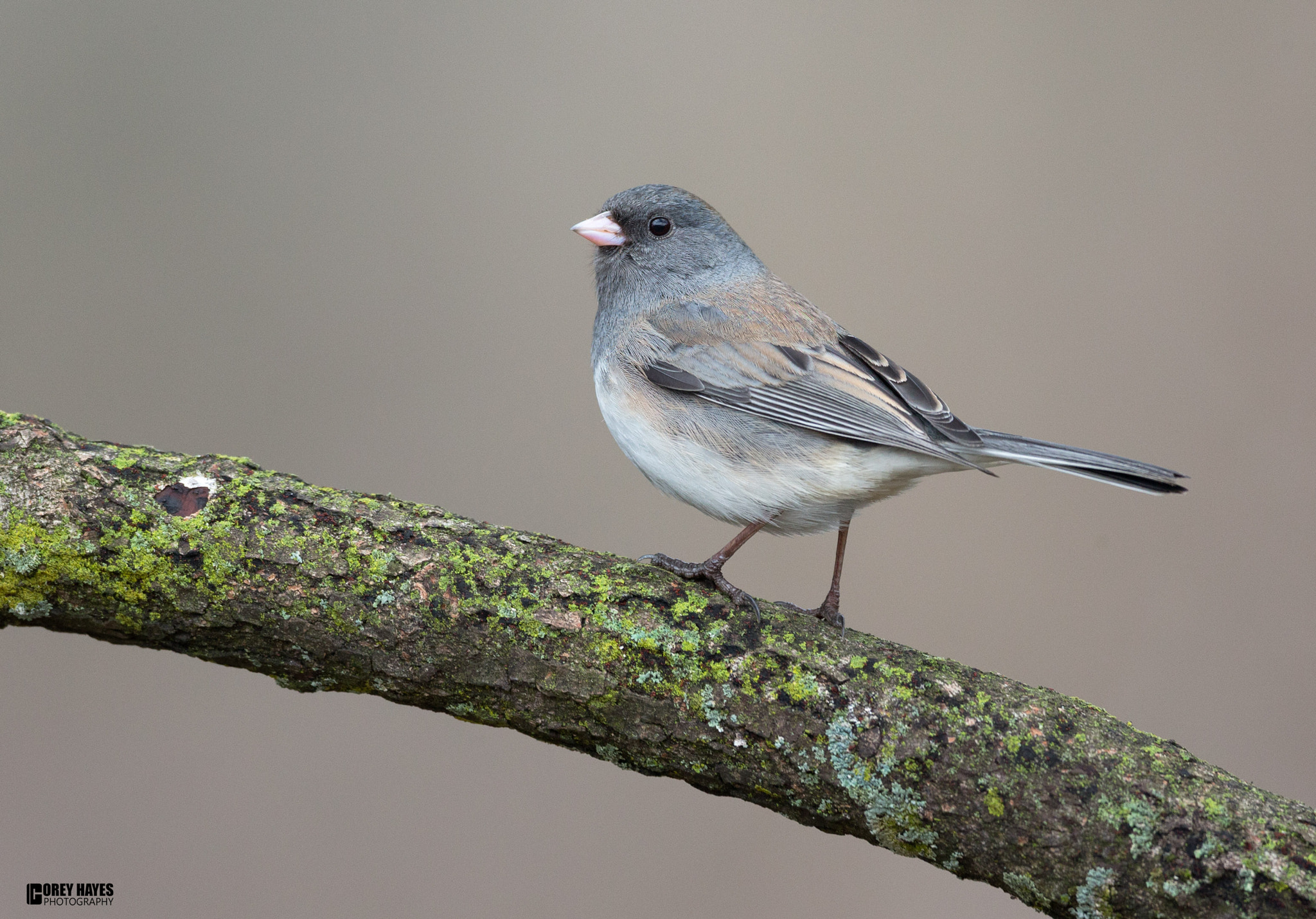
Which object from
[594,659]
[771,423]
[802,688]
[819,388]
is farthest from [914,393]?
[594,659]

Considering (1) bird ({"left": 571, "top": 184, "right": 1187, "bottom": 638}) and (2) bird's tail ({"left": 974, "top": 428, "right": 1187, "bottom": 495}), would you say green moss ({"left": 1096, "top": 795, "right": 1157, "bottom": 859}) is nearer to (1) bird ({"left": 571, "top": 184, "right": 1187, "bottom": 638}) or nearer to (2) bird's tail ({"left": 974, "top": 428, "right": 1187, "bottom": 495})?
(1) bird ({"left": 571, "top": 184, "right": 1187, "bottom": 638})

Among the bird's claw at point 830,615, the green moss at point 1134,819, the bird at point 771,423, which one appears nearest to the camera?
the green moss at point 1134,819

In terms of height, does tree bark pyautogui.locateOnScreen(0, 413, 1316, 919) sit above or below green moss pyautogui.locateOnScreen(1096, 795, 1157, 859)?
above

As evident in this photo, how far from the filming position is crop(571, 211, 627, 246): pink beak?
272cm

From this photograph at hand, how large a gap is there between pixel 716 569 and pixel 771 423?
1.36ft

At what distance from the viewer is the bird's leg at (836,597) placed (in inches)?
88.6

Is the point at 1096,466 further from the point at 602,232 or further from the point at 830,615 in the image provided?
the point at 602,232

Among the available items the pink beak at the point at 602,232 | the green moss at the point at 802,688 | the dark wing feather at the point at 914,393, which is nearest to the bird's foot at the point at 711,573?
the green moss at the point at 802,688

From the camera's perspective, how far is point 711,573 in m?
1.92

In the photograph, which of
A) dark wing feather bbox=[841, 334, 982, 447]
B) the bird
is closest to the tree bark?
the bird

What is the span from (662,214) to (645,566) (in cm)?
124

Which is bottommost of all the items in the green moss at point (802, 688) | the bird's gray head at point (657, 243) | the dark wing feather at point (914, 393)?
the green moss at point (802, 688)

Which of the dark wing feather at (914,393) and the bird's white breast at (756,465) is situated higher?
the dark wing feather at (914,393)

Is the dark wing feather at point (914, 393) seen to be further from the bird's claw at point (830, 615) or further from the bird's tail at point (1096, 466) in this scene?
the bird's claw at point (830, 615)
